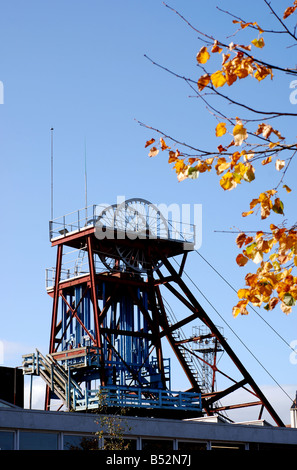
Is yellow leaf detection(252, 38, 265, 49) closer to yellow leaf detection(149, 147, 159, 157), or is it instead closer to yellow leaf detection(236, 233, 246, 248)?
yellow leaf detection(149, 147, 159, 157)

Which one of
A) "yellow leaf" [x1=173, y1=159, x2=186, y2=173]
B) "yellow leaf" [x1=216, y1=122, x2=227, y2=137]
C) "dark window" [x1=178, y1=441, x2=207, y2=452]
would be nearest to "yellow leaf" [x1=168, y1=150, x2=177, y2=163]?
"yellow leaf" [x1=173, y1=159, x2=186, y2=173]

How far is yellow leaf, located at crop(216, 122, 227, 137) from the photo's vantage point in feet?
44.0

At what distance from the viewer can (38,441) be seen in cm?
2867

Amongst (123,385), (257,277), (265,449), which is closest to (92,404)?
(123,385)

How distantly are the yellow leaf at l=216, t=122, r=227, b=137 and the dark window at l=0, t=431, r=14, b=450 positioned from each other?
689 inches

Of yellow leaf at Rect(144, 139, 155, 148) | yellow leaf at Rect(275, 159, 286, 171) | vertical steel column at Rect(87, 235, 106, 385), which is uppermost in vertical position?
vertical steel column at Rect(87, 235, 106, 385)

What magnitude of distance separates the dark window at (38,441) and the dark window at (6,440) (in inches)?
14.5

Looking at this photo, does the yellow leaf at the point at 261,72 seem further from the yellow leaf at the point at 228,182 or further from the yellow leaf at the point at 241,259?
the yellow leaf at the point at 241,259

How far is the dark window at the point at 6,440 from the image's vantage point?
27.8 m

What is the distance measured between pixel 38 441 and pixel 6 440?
3.78 feet

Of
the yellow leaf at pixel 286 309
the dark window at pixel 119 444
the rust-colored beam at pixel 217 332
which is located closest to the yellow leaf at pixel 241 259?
the yellow leaf at pixel 286 309

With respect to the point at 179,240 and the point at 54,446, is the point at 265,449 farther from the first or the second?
the point at 179,240

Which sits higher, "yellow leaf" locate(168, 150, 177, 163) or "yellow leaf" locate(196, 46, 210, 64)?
"yellow leaf" locate(196, 46, 210, 64)
